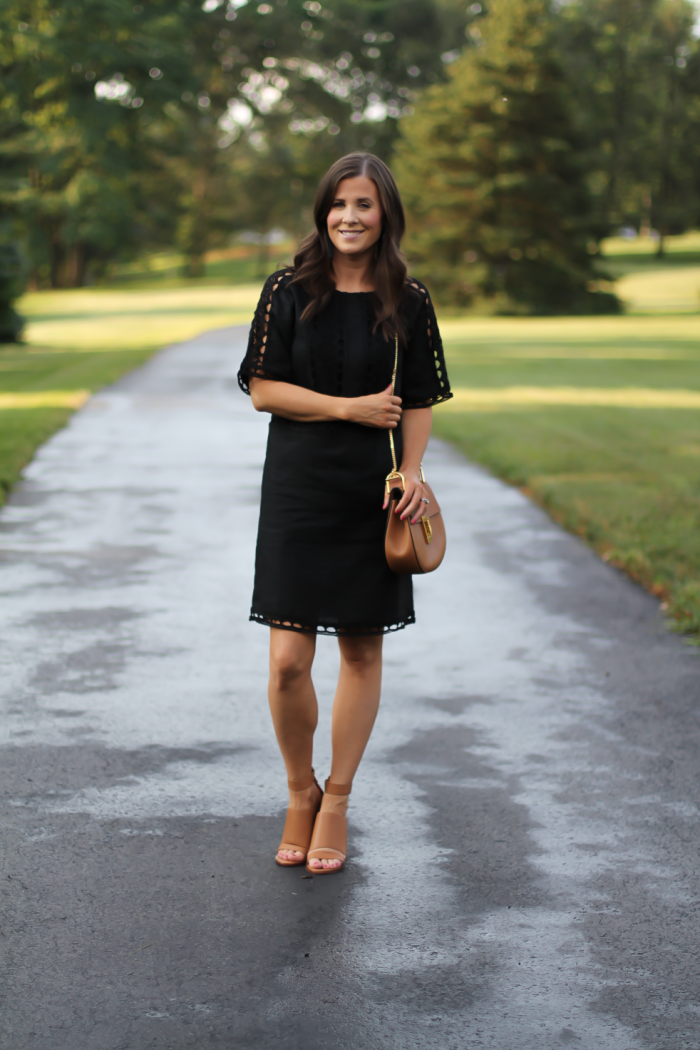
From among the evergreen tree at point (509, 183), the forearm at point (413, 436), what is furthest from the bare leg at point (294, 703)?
the evergreen tree at point (509, 183)

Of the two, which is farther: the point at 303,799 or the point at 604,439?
the point at 604,439

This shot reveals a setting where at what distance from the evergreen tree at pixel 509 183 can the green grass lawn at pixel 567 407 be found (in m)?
2.57

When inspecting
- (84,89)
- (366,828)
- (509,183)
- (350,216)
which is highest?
(84,89)

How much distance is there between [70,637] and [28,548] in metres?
2.08

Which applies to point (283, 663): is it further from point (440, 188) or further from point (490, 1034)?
point (440, 188)

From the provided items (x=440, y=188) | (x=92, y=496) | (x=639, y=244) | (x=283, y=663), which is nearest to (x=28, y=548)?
Answer: (x=92, y=496)

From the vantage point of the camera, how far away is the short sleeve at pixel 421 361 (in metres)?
3.49

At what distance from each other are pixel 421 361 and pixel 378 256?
34 cm

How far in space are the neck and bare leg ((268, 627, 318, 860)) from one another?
1.06 m

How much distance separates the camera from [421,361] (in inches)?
138

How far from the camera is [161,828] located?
12.0 feet

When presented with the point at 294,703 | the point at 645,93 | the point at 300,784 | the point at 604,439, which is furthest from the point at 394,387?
the point at 645,93

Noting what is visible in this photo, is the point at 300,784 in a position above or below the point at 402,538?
below

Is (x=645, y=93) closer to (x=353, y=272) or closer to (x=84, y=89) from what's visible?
(x=84, y=89)
